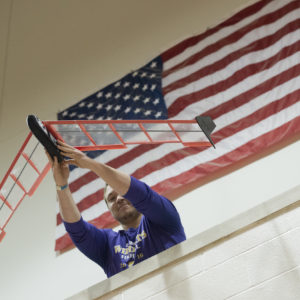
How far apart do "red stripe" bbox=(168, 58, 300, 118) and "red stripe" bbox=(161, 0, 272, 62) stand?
54 cm

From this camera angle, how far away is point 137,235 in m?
2.06

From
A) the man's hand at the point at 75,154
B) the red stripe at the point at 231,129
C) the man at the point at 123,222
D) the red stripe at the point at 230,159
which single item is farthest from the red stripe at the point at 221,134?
the man's hand at the point at 75,154

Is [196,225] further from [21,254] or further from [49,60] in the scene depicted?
[49,60]

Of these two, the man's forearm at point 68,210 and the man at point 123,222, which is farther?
the man's forearm at point 68,210

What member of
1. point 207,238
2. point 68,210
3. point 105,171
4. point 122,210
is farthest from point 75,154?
point 207,238

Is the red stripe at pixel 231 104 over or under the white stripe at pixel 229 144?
over

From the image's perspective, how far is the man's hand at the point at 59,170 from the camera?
6.62 ft

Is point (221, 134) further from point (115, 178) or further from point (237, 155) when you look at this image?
point (115, 178)

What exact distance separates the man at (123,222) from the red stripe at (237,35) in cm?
193

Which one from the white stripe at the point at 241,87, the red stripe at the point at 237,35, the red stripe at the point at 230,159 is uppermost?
the red stripe at the point at 237,35

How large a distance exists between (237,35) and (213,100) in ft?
2.14

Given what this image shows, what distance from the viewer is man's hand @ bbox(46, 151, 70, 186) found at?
2.02 meters

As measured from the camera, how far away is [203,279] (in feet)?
5.34

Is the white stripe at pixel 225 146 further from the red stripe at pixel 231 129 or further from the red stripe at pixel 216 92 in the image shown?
the red stripe at pixel 216 92
